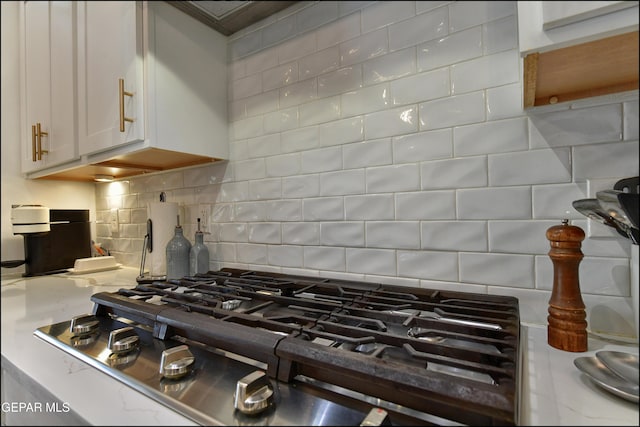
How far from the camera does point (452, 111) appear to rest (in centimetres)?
78

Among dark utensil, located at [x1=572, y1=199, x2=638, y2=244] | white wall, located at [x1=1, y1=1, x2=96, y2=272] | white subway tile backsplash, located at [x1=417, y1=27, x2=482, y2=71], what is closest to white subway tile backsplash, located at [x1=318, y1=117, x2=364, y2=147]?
white subway tile backsplash, located at [x1=417, y1=27, x2=482, y2=71]

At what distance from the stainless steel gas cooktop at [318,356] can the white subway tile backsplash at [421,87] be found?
0.53 m

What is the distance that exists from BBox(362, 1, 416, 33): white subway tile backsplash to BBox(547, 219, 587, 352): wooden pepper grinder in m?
0.70

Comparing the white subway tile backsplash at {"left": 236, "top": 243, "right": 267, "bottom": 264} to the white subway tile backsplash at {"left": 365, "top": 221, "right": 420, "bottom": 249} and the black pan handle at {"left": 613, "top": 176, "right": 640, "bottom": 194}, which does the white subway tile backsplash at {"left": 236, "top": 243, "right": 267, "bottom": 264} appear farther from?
the black pan handle at {"left": 613, "top": 176, "right": 640, "bottom": 194}

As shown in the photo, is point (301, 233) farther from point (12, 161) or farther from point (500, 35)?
point (12, 161)

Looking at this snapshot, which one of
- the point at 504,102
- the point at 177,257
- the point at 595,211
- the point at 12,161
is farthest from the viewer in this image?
the point at 12,161

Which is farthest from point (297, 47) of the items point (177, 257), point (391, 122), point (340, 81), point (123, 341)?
point (123, 341)

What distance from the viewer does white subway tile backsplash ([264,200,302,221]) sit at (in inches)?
41.5

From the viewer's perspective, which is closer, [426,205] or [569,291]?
[569,291]

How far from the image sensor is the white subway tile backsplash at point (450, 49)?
29.7 inches

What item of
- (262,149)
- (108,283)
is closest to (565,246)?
(262,149)

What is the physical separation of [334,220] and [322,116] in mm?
351

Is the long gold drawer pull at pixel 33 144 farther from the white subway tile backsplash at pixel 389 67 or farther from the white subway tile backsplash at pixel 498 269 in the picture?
the white subway tile backsplash at pixel 498 269

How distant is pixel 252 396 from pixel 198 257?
91 centimetres
